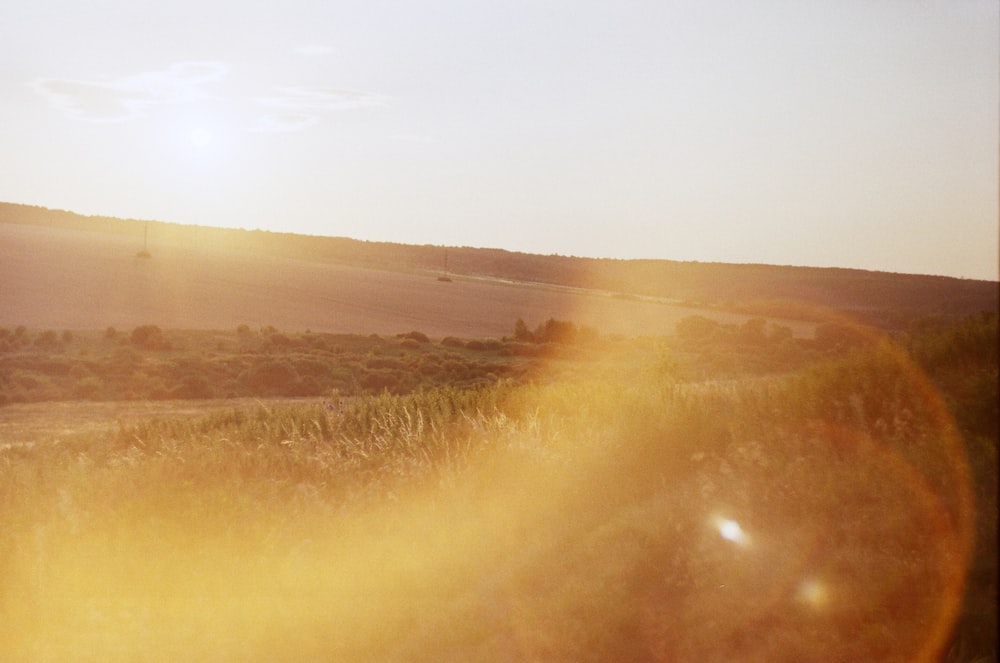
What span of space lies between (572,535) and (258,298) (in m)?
93.2

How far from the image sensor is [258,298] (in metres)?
97.5

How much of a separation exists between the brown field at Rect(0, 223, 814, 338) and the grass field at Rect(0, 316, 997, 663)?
51.6 m

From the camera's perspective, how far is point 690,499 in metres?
7.14

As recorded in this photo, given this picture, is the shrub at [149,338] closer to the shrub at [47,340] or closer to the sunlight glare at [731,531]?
the shrub at [47,340]

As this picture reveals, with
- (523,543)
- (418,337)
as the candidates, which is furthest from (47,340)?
(523,543)

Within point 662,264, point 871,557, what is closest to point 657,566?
point 871,557

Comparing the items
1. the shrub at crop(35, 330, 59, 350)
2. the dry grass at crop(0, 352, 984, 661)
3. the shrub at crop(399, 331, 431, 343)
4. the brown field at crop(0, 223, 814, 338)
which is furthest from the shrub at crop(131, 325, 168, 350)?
the dry grass at crop(0, 352, 984, 661)

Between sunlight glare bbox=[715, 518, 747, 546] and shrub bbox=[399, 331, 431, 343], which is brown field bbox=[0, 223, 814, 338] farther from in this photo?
sunlight glare bbox=[715, 518, 747, 546]

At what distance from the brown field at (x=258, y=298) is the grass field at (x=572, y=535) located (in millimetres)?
51584

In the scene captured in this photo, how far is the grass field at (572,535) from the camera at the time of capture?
215 inches

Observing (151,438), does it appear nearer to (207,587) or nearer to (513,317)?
(207,587)

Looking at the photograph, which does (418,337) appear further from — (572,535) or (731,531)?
(731,531)

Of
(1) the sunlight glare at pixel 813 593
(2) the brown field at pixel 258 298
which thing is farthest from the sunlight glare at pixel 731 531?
(2) the brown field at pixel 258 298

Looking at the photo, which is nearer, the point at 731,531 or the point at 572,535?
the point at 731,531
